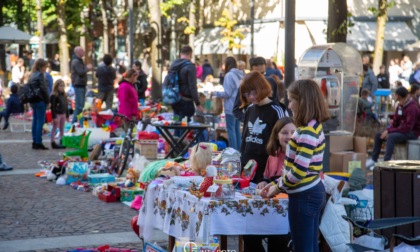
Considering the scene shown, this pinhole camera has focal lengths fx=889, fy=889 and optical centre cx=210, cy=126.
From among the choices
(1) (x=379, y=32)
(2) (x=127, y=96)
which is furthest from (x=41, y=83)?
(1) (x=379, y=32)

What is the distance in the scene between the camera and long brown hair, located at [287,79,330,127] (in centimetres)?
630

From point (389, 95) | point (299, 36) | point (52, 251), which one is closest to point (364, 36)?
point (299, 36)

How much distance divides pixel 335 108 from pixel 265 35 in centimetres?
3540

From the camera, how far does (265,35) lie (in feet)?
157

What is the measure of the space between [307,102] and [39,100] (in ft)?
38.9

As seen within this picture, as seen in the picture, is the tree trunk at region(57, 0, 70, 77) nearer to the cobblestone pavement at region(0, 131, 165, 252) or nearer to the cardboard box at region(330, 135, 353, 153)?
the cobblestone pavement at region(0, 131, 165, 252)

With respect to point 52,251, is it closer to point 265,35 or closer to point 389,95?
point 389,95

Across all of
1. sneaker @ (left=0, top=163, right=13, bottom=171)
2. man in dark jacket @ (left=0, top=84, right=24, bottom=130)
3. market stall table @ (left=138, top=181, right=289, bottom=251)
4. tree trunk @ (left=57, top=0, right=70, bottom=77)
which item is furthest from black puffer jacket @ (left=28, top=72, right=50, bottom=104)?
tree trunk @ (left=57, top=0, right=70, bottom=77)

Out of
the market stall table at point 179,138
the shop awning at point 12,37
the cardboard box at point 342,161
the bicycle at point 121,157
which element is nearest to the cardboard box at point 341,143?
the cardboard box at point 342,161

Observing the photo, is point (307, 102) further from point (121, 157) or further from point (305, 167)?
point (121, 157)

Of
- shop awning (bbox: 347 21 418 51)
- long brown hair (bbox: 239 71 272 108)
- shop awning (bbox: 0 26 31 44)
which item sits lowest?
long brown hair (bbox: 239 71 272 108)

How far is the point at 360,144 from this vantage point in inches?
526

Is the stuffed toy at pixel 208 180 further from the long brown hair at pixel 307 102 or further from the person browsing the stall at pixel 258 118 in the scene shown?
the long brown hair at pixel 307 102

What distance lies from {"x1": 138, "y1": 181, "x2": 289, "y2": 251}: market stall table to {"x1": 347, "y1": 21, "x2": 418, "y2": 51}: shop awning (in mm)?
38195
